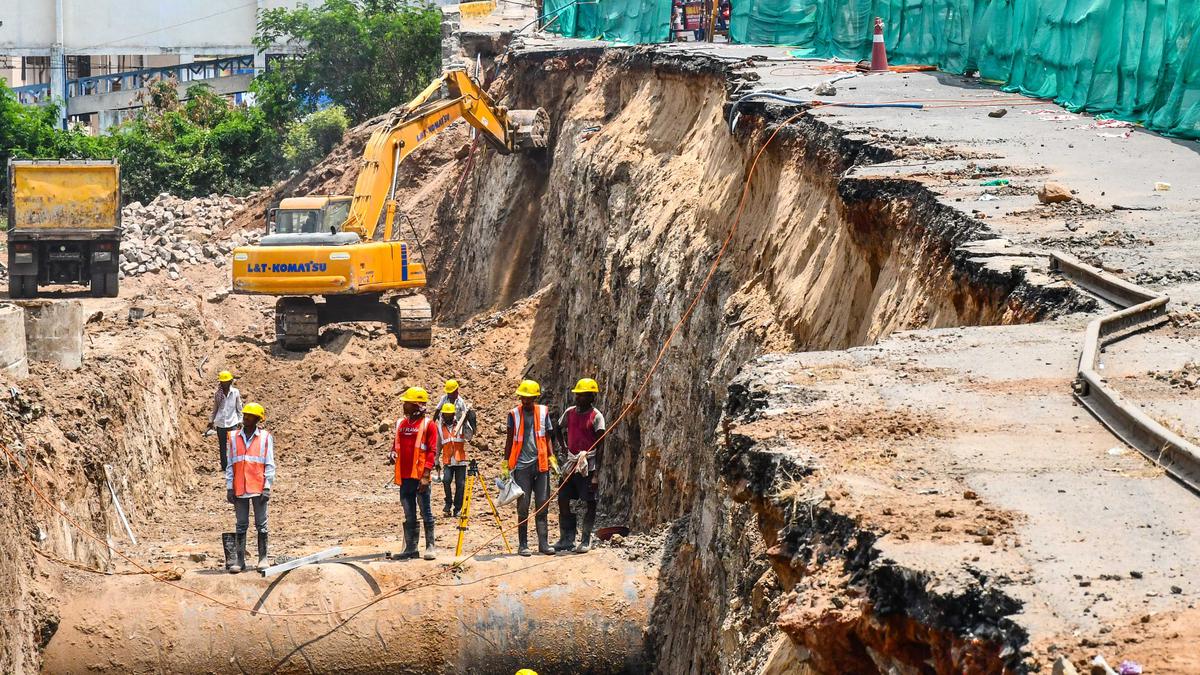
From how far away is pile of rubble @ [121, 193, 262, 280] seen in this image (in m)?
33.8

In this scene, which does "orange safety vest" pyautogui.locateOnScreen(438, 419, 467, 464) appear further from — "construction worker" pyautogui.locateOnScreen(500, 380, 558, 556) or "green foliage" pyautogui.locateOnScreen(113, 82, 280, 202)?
"green foliage" pyautogui.locateOnScreen(113, 82, 280, 202)

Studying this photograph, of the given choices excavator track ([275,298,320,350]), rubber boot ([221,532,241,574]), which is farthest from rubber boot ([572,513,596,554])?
excavator track ([275,298,320,350])

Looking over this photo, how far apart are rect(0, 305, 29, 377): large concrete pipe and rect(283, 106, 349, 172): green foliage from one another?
79.2ft

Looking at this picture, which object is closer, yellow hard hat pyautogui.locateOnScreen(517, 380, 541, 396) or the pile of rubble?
yellow hard hat pyautogui.locateOnScreen(517, 380, 541, 396)

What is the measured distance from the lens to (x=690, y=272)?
1630 centimetres

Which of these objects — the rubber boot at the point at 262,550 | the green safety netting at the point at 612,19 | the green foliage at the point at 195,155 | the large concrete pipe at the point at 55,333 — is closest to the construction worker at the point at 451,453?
the rubber boot at the point at 262,550

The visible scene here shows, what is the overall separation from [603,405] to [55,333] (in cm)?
658

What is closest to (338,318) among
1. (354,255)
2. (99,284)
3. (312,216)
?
(312,216)

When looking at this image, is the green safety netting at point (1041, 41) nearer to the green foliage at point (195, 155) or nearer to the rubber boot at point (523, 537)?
the rubber boot at point (523, 537)

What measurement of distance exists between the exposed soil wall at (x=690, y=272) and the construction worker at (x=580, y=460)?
876mm

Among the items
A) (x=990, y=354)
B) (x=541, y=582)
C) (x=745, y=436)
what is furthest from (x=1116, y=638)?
(x=541, y=582)

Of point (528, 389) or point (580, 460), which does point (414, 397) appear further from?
point (580, 460)

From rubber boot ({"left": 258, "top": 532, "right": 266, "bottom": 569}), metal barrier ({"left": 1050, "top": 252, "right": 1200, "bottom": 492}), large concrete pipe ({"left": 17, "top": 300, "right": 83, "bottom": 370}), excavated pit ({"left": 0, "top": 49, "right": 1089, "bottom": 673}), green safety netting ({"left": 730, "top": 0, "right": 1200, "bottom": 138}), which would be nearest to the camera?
metal barrier ({"left": 1050, "top": 252, "right": 1200, "bottom": 492})

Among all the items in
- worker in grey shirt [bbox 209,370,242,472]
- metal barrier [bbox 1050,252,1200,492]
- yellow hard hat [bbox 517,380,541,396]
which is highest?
metal barrier [bbox 1050,252,1200,492]
